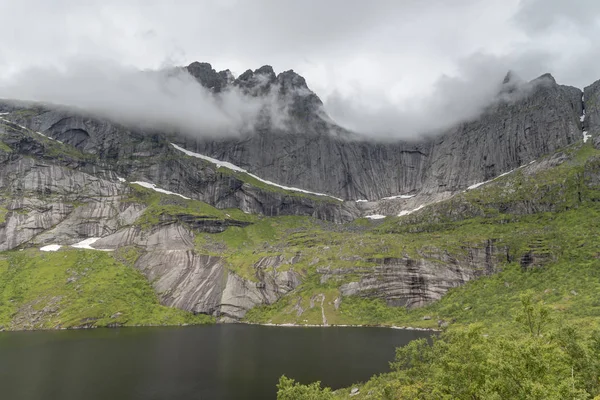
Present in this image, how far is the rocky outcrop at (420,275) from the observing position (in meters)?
140

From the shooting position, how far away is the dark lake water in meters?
57.7

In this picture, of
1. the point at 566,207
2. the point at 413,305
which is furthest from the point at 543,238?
the point at 413,305

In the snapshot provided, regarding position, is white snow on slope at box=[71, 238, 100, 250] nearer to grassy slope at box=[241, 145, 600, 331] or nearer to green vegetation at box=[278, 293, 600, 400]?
grassy slope at box=[241, 145, 600, 331]

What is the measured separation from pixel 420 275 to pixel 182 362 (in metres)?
101

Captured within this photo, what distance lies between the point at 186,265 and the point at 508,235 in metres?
140

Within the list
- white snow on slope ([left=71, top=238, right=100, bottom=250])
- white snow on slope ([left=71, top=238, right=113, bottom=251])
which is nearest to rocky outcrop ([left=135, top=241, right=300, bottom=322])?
white snow on slope ([left=71, top=238, right=113, bottom=251])

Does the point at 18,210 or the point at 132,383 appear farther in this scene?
the point at 18,210

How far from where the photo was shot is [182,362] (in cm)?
7412

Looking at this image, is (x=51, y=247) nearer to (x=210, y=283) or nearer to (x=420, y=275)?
(x=210, y=283)

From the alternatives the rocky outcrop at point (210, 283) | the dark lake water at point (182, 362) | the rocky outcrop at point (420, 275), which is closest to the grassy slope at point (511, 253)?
the rocky outcrop at point (420, 275)

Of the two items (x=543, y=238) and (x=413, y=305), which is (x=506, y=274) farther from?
(x=413, y=305)

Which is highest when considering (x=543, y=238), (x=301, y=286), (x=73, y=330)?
(x=543, y=238)

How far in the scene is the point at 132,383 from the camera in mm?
60656

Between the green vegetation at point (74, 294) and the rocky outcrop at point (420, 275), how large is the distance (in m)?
63.0
